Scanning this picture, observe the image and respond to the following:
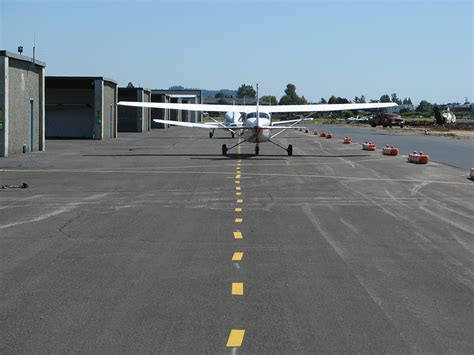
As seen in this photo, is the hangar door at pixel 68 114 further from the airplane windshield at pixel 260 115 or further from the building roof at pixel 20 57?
the airplane windshield at pixel 260 115

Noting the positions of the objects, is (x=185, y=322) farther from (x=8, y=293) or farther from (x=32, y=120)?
(x=32, y=120)

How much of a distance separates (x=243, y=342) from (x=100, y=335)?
128 centimetres

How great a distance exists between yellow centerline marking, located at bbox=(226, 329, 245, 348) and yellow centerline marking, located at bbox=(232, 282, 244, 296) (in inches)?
49.3

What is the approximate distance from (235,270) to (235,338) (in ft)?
8.48

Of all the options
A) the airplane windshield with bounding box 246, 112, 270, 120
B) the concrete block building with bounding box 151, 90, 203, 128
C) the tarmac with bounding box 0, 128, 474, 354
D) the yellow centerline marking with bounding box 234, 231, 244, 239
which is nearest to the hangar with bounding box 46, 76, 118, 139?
the airplane windshield with bounding box 246, 112, 270, 120

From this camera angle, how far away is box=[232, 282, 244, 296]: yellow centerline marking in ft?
24.0

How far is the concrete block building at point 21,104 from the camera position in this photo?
2984cm

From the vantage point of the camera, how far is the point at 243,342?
574cm

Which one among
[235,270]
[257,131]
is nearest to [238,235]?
[235,270]

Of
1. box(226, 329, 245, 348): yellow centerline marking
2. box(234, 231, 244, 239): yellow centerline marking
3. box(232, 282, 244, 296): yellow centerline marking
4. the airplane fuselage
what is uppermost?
the airplane fuselage

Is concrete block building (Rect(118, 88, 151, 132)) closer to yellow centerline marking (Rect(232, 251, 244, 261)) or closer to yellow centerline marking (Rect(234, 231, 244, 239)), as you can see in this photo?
yellow centerline marking (Rect(234, 231, 244, 239))

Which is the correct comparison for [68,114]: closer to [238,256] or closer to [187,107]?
[187,107]

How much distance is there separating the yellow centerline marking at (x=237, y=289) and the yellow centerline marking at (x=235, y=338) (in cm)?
125

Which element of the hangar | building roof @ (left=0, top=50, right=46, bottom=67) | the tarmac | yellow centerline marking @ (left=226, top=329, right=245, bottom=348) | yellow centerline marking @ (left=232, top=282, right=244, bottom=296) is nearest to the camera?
yellow centerline marking @ (left=226, top=329, right=245, bottom=348)
